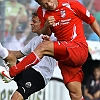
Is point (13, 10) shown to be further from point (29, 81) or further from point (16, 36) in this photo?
point (29, 81)

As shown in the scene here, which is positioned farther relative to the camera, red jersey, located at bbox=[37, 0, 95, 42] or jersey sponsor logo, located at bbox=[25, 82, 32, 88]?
jersey sponsor logo, located at bbox=[25, 82, 32, 88]

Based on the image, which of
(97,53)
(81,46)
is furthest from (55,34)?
(97,53)

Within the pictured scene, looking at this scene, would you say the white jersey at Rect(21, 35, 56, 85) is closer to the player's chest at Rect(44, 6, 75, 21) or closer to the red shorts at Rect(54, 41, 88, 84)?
the red shorts at Rect(54, 41, 88, 84)

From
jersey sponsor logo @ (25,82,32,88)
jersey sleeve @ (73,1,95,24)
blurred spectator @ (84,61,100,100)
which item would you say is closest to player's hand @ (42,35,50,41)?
Answer: jersey sleeve @ (73,1,95,24)

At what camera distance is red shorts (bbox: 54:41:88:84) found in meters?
7.88

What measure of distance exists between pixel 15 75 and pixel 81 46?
3.16 feet

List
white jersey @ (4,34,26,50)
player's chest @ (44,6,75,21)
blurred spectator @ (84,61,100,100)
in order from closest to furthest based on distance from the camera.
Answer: player's chest @ (44,6,75,21), white jersey @ (4,34,26,50), blurred spectator @ (84,61,100,100)

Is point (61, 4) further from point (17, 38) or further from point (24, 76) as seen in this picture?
point (17, 38)

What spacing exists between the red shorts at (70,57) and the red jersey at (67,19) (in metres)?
0.14

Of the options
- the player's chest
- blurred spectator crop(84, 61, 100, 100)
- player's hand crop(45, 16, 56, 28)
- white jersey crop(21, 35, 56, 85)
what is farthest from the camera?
blurred spectator crop(84, 61, 100, 100)

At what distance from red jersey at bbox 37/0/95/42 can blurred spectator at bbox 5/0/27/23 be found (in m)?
2.50

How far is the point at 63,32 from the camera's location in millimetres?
8062

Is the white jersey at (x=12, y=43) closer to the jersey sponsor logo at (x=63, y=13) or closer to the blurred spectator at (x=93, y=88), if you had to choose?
the blurred spectator at (x=93, y=88)

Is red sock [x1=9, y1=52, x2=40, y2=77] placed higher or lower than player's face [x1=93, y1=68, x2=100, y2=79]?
higher
